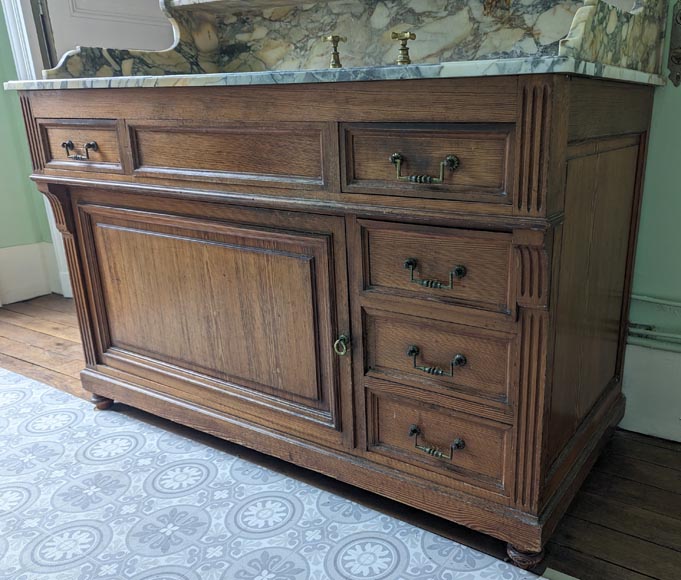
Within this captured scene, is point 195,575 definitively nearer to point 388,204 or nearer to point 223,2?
point 388,204

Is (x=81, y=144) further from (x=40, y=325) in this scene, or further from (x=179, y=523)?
(x=40, y=325)

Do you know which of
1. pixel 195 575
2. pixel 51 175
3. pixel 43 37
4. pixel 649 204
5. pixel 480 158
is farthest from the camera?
pixel 43 37

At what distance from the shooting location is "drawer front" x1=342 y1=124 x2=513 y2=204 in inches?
37.5

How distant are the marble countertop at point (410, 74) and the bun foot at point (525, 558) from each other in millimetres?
853

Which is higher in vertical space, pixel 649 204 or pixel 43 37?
pixel 43 37

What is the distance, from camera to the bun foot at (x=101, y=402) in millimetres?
1833

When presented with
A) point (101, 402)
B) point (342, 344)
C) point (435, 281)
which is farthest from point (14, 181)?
point (435, 281)

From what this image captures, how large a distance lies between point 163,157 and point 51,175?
1.47 ft

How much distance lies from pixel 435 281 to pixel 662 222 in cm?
73

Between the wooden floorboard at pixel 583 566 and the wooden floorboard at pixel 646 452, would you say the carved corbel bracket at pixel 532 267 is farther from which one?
the wooden floorboard at pixel 646 452

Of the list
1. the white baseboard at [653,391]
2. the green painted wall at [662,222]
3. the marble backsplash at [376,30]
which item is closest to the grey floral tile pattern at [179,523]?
the white baseboard at [653,391]

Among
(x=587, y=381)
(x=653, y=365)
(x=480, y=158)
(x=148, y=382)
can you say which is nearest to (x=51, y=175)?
(x=148, y=382)

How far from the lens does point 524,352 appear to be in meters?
1.04

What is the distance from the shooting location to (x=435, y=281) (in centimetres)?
108
